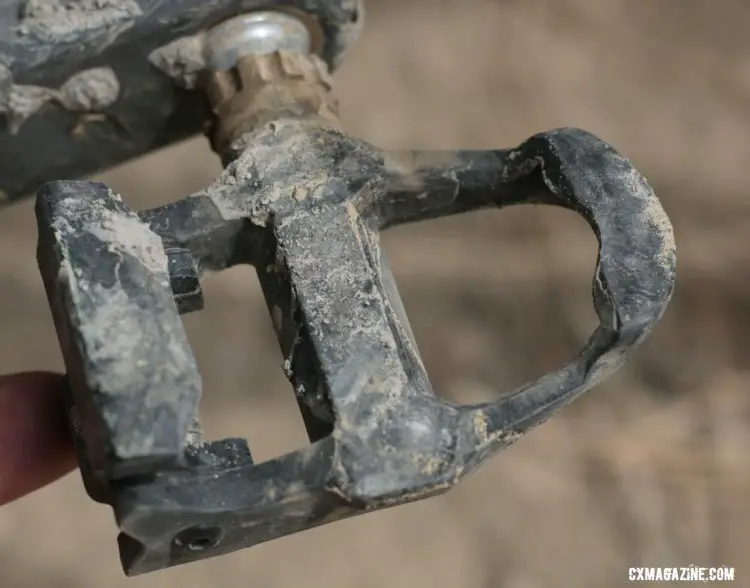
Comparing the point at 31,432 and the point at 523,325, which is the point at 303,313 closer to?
the point at 31,432

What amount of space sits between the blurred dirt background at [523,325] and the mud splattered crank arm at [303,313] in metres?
0.37

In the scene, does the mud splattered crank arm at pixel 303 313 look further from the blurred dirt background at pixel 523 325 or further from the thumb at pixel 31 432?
the blurred dirt background at pixel 523 325

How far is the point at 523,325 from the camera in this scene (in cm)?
82

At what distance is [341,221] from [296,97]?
90 millimetres

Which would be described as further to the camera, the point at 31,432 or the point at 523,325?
the point at 523,325

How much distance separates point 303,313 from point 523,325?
471 millimetres

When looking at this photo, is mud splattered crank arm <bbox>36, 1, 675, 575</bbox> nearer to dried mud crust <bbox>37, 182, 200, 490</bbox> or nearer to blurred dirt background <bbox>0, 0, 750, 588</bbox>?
dried mud crust <bbox>37, 182, 200, 490</bbox>

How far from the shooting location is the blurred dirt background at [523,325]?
0.74 metres

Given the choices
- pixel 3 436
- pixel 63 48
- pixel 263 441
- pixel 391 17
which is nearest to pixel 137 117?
pixel 63 48

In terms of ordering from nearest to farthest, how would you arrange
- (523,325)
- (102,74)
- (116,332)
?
(116,332), (102,74), (523,325)

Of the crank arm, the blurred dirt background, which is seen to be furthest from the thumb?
the blurred dirt background

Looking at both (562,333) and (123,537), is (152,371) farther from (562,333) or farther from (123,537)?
(562,333)

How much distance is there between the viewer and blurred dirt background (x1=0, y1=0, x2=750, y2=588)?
2.43 feet

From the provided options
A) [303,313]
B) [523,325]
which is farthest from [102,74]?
[523,325]
